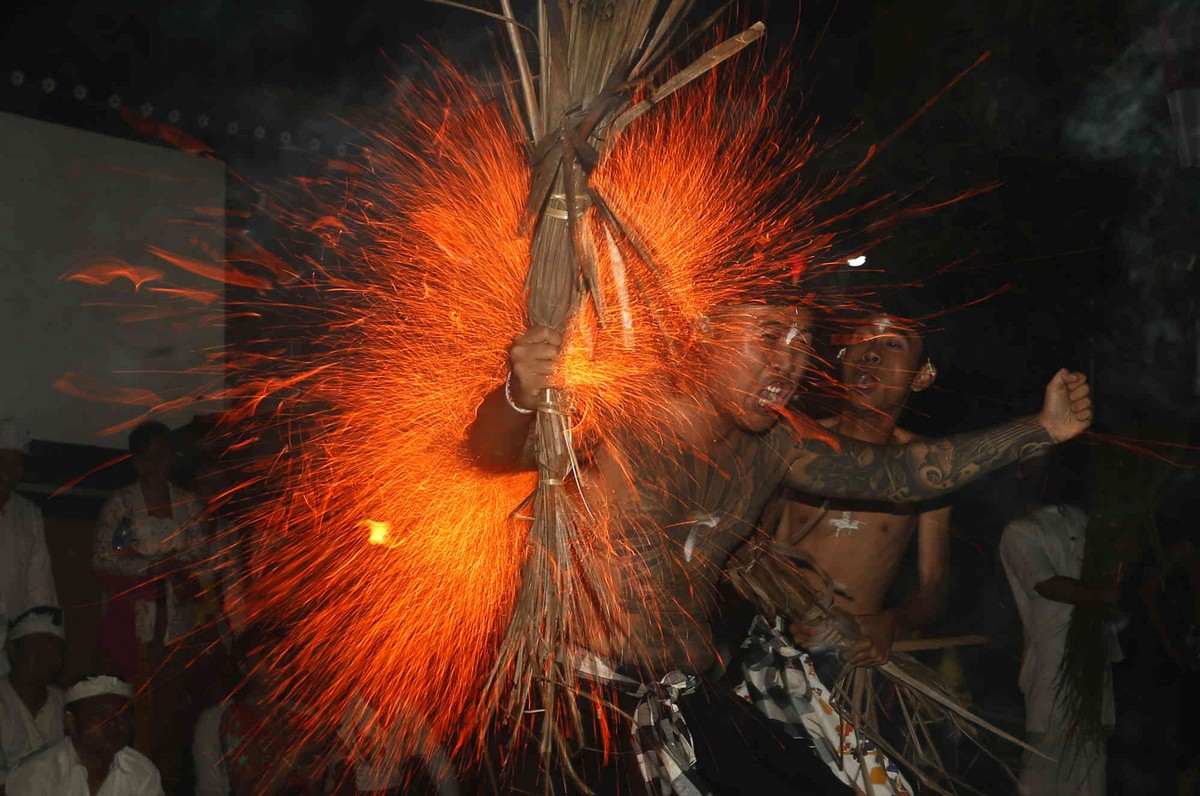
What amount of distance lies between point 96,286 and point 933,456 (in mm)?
3527

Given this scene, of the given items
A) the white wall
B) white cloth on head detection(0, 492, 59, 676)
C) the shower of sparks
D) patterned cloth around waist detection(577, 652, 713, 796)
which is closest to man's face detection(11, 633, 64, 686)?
white cloth on head detection(0, 492, 59, 676)

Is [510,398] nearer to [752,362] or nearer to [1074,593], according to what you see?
[752,362]

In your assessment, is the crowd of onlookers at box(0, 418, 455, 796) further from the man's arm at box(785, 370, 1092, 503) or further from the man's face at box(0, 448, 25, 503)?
the man's arm at box(785, 370, 1092, 503)

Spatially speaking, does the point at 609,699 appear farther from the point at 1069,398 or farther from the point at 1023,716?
the point at 1023,716

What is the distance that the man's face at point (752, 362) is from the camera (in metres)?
3.20

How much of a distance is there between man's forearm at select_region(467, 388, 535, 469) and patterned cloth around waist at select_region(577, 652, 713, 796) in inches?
22.0

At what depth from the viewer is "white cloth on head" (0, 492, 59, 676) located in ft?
15.1

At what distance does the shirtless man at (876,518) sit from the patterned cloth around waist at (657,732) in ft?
4.66

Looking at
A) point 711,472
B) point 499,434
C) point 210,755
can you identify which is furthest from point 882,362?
point 210,755

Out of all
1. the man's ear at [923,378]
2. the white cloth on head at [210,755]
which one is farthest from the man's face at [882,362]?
the white cloth on head at [210,755]

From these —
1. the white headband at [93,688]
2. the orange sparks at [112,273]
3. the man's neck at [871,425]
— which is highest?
the orange sparks at [112,273]

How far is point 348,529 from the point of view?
3.47 meters

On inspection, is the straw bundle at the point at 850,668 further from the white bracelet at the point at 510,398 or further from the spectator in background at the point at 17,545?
the spectator in background at the point at 17,545

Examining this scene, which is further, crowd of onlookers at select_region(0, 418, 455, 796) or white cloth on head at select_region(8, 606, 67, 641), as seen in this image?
white cloth on head at select_region(8, 606, 67, 641)
